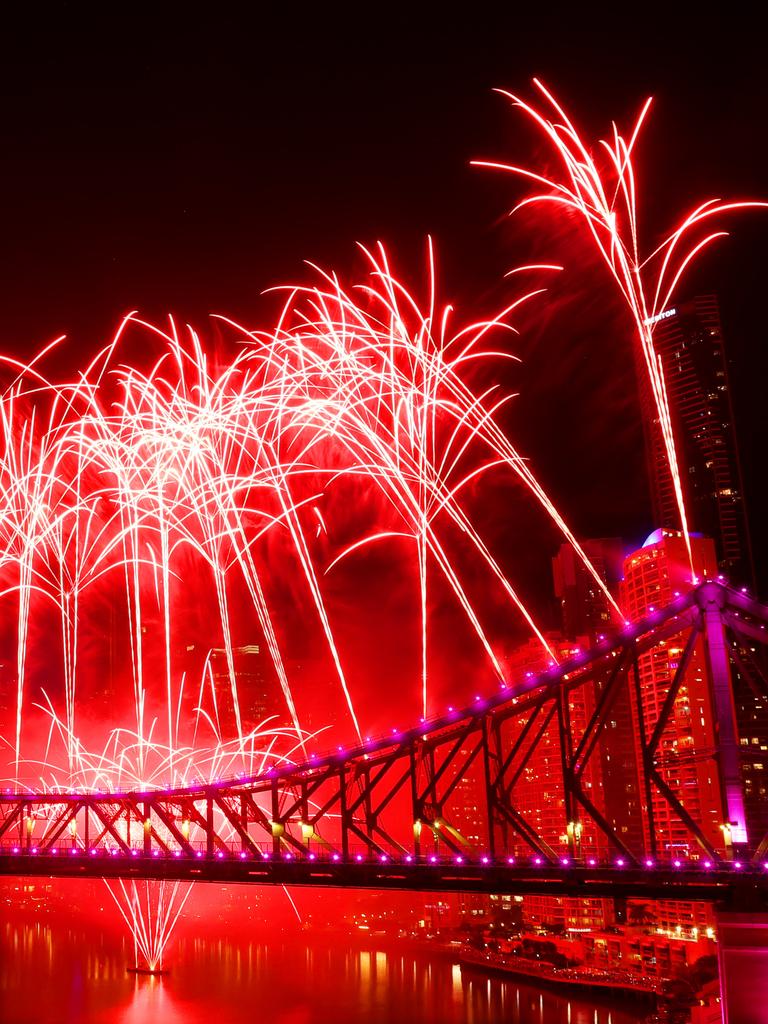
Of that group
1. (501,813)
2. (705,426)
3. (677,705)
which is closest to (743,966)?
(501,813)

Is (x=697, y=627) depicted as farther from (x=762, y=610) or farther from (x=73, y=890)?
(x=73, y=890)

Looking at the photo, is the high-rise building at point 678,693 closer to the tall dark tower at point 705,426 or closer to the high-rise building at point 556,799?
the high-rise building at point 556,799

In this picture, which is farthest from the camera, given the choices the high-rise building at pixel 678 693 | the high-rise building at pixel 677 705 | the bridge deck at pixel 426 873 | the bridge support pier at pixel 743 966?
the high-rise building at pixel 678 693

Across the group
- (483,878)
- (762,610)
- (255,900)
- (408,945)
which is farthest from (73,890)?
(762,610)

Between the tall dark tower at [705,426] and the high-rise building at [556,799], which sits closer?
the high-rise building at [556,799]

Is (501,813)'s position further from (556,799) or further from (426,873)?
(556,799)

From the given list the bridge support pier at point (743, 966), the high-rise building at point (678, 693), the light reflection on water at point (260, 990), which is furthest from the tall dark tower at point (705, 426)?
the bridge support pier at point (743, 966)

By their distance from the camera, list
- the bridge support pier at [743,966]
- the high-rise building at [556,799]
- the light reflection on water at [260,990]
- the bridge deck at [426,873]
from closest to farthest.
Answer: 1. the bridge support pier at [743,966]
2. the bridge deck at [426,873]
3. the light reflection on water at [260,990]
4. the high-rise building at [556,799]
